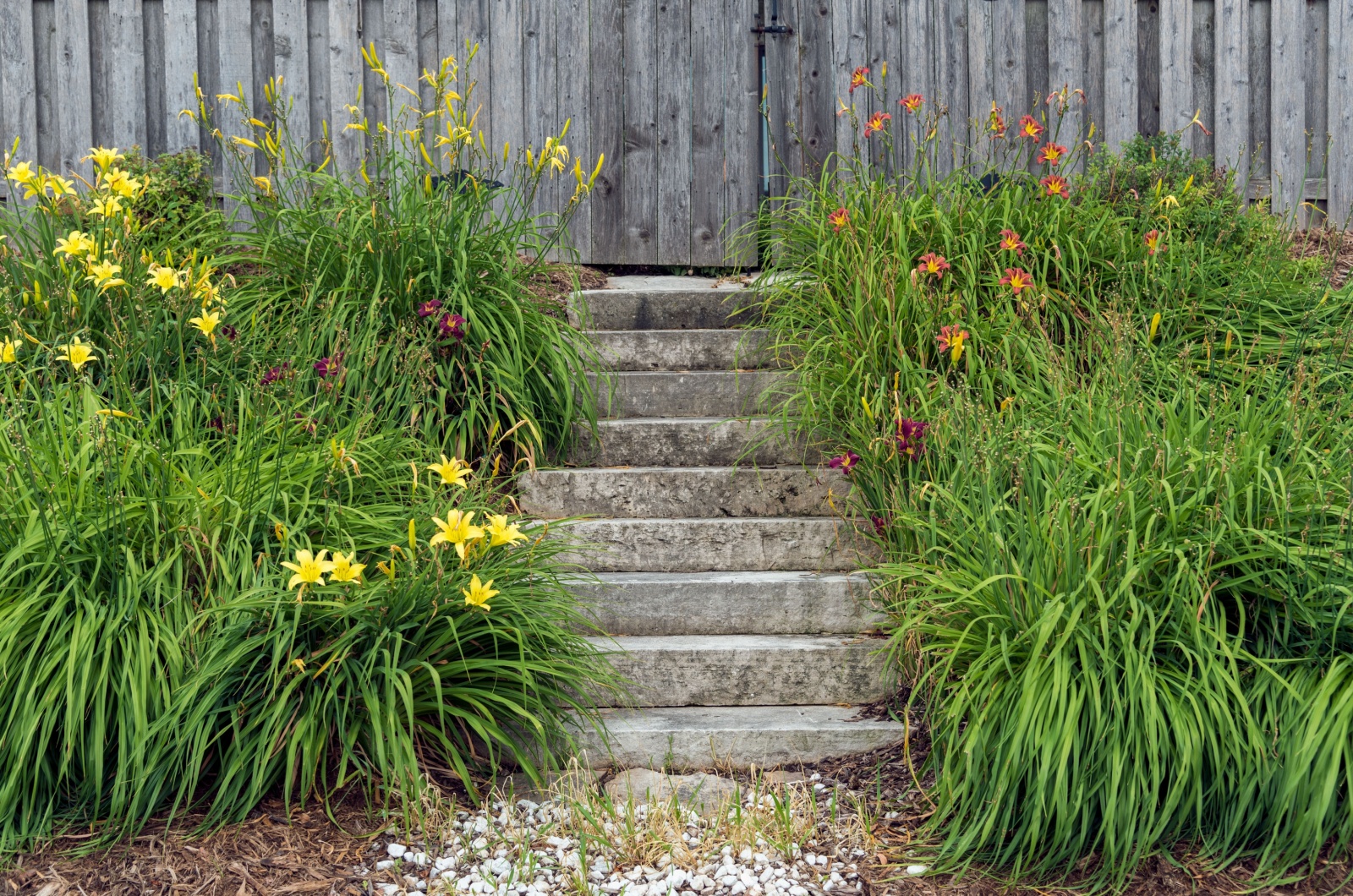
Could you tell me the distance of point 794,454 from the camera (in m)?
3.77

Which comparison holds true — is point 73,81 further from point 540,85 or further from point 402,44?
point 540,85

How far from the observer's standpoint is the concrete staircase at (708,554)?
2826 millimetres

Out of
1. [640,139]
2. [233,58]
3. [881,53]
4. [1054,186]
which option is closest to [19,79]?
[233,58]

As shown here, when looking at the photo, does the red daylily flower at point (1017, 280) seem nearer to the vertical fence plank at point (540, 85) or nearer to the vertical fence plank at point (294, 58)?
the vertical fence plank at point (540, 85)

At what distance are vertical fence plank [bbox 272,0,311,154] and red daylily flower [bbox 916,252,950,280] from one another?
125 inches

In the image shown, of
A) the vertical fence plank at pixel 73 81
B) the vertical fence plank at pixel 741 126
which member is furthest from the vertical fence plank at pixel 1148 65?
the vertical fence plank at pixel 73 81

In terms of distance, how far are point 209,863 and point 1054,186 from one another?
11.6 feet

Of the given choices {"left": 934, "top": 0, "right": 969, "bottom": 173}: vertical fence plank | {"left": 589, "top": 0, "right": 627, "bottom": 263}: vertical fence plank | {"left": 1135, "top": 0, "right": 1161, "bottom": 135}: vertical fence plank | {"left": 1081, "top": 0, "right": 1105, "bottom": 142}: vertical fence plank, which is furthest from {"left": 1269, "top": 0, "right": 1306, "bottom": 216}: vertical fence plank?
{"left": 589, "top": 0, "right": 627, "bottom": 263}: vertical fence plank

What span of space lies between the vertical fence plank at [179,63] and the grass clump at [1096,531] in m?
3.40

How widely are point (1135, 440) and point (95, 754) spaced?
8.46 ft

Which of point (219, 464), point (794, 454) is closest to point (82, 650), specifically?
point (219, 464)

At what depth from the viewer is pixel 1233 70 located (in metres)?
5.34

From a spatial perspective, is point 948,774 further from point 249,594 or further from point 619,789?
point 249,594

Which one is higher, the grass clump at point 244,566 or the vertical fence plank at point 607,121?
the vertical fence plank at point 607,121
